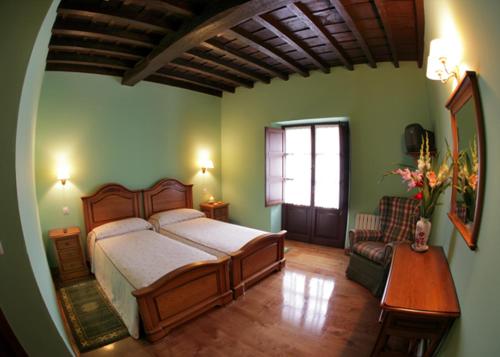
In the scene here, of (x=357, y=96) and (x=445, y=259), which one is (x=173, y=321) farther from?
(x=357, y=96)

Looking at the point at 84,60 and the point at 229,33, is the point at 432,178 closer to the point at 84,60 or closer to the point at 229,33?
the point at 229,33

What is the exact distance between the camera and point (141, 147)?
12.2 feet

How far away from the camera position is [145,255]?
8.25 ft

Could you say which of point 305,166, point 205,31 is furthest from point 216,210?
point 205,31

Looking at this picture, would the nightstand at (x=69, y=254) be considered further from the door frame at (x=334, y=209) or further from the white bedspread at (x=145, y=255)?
the door frame at (x=334, y=209)

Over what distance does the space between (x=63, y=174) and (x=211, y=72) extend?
250 cm

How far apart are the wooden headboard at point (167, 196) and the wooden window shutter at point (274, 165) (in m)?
1.48

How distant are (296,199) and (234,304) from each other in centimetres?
233

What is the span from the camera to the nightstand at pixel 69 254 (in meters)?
2.86

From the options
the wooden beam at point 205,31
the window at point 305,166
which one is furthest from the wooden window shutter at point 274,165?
the wooden beam at point 205,31

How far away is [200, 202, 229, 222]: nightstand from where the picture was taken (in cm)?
435

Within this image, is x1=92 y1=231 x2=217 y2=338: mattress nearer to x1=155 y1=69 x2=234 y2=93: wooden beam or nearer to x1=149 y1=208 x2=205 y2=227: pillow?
x1=149 y1=208 x2=205 y2=227: pillow

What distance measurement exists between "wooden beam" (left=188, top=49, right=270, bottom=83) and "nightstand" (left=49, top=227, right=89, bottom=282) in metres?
2.77

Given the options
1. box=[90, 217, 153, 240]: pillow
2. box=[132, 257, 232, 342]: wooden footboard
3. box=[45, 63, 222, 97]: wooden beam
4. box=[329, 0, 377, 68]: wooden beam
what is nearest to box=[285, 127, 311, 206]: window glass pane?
box=[329, 0, 377, 68]: wooden beam
